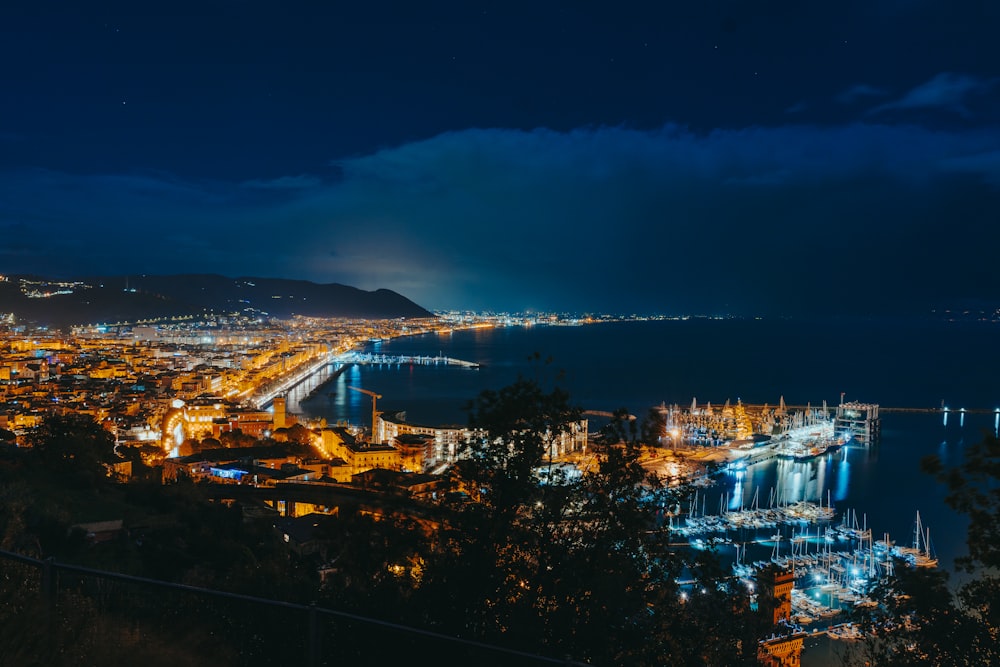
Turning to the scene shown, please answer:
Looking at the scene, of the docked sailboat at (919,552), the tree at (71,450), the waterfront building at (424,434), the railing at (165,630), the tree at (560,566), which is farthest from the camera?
the waterfront building at (424,434)

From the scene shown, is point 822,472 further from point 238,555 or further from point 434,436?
point 238,555

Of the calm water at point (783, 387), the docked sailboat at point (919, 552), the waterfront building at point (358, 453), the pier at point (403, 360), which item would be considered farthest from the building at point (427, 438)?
the pier at point (403, 360)

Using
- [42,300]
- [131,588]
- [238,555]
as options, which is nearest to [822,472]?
[238,555]

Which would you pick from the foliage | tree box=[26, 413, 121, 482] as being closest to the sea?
the foliage

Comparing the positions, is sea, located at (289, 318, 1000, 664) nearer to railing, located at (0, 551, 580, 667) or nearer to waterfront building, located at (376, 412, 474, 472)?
railing, located at (0, 551, 580, 667)

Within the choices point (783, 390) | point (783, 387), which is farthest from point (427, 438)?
point (783, 387)

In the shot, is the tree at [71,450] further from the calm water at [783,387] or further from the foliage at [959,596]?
the foliage at [959,596]
